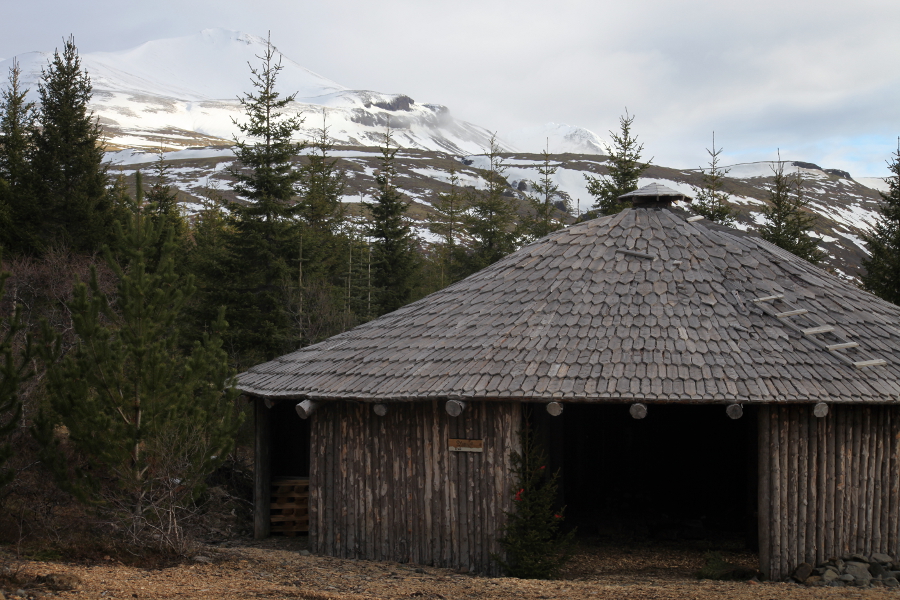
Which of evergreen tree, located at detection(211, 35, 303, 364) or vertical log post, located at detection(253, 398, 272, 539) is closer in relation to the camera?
vertical log post, located at detection(253, 398, 272, 539)

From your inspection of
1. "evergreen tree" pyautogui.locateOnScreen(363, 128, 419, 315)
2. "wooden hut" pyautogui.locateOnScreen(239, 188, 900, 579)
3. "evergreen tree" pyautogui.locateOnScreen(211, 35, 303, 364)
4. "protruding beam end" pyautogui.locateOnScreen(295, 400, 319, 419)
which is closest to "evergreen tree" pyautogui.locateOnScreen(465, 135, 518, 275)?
"evergreen tree" pyautogui.locateOnScreen(363, 128, 419, 315)

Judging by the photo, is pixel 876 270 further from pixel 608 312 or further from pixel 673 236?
pixel 608 312

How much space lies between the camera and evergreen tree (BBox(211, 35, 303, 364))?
23.8 metres

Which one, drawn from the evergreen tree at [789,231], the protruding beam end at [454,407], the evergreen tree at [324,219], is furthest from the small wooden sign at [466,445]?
the evergreen tree at [789,231]

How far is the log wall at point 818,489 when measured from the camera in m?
9.88

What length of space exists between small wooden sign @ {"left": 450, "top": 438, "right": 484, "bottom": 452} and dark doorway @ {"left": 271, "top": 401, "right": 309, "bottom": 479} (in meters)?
5.09

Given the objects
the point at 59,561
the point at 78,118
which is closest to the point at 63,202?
the point at 78,118

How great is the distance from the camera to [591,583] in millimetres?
9391

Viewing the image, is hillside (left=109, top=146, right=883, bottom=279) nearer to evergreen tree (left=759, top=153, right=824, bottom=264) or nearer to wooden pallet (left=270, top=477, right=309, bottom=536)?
evergreen tree (left=759, top=153, right=824, bottom=264)

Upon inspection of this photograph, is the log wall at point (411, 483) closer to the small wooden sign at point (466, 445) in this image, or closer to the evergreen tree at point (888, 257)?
the small wooden sign at point (466, 445)

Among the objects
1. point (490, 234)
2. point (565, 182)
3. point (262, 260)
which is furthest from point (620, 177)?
point (565, 182)

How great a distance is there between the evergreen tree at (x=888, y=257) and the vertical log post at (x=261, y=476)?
1937 cm

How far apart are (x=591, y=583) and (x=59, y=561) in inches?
239

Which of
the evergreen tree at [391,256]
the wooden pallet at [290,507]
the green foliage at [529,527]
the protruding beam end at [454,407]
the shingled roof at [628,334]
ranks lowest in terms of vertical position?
the wooden pallet at [290,507]
